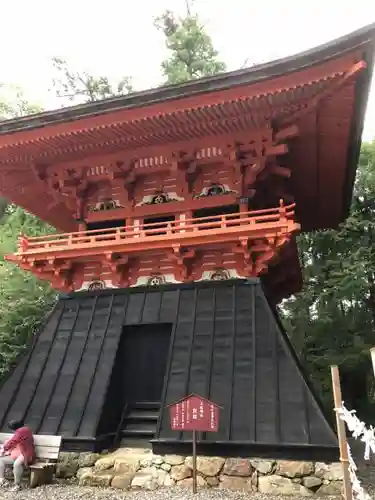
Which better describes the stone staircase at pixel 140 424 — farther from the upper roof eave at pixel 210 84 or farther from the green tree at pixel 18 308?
the green tree at pixel 18 308

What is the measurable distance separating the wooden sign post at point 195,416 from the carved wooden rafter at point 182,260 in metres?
2.88

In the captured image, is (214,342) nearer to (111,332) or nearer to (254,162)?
(111,332)

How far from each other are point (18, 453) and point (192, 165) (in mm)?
5974

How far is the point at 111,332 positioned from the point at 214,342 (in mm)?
2103

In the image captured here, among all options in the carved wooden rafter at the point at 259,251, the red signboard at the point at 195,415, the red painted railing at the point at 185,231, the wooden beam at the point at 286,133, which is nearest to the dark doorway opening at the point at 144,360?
the red painted railing at the point at 185,231

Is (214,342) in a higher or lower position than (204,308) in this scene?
lower

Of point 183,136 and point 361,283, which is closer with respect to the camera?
point 183,136

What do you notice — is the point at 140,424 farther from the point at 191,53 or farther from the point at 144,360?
the point at 191,53

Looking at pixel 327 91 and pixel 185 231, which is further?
pixel 185 231

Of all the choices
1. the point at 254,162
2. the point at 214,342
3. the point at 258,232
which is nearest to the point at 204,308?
the point at 214,342

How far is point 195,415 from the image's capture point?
252 inches

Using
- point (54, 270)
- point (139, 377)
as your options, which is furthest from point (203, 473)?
point (54, 270)

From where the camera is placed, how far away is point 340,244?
53.7 feet

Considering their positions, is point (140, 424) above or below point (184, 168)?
below
